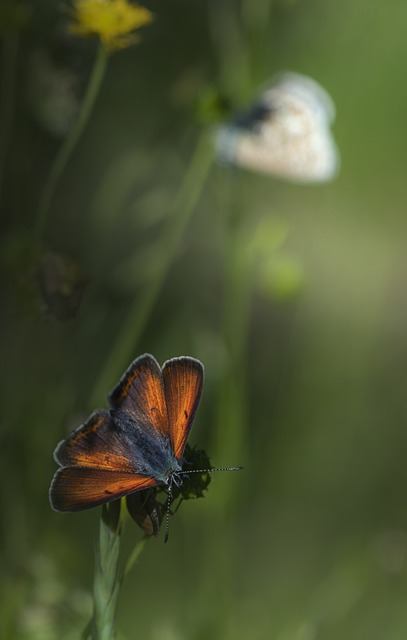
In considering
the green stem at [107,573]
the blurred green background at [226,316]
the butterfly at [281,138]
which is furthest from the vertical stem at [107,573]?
the butterfly at [281,138]

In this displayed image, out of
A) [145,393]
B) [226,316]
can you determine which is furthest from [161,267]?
[145,393]

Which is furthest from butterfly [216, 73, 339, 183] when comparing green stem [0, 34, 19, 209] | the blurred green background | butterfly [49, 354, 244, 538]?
butterfly [49, 354, 244, 538]

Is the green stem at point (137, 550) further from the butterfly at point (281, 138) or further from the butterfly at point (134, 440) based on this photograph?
the butterfly at point (281, 138)

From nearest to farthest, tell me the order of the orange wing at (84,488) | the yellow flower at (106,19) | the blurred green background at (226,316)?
the orange wing at (84,488) → the yellow flower at (106,19) → the blurred green background at (226,316)

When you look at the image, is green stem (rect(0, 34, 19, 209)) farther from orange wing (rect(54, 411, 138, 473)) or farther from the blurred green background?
orange wing (rect(54, 411, 138, 473))

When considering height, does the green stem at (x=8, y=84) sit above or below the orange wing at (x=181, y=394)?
above

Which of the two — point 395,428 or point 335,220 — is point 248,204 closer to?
point 335,220

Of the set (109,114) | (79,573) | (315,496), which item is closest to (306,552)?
(315,496)
